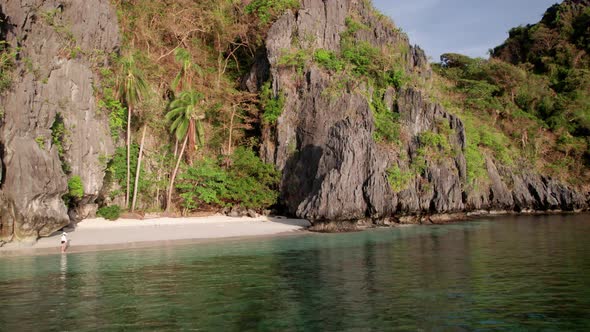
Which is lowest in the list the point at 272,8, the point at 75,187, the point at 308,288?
the point at 308,288

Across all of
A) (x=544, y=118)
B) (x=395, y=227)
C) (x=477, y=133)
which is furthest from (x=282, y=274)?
(x=544, y=118)

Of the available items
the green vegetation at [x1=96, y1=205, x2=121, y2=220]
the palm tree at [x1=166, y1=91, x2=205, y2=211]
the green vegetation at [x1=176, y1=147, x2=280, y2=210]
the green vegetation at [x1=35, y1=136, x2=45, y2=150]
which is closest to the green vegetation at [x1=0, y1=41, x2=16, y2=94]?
the green vegetation at [x1=35, y1=136, x2=45, y2=150]

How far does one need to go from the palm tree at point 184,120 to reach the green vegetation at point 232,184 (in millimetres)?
1416

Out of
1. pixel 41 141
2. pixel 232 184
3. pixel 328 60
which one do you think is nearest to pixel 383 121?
pixel 328 60

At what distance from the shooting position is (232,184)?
119ft

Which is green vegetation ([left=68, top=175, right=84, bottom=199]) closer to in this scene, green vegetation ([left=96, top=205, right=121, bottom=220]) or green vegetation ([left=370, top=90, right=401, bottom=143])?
green vegetation ([left=96, top=205, right=121, bottom=220])

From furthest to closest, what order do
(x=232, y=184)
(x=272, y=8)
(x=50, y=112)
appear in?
(x=272, y=8)
(x=232, y=184)
(x=50, y=112)

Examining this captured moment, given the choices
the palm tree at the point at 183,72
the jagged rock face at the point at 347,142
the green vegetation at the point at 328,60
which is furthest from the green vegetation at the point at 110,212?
the green vegetation at the point at 328,60

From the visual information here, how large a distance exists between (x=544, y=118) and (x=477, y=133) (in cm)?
1572

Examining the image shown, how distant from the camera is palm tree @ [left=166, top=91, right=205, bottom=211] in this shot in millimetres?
34875

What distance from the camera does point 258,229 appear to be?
31141mm

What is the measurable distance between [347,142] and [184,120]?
13329 mm

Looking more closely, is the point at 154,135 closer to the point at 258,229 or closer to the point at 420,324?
the point at 258,229

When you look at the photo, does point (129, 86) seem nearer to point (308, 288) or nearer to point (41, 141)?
point (41, 141)
